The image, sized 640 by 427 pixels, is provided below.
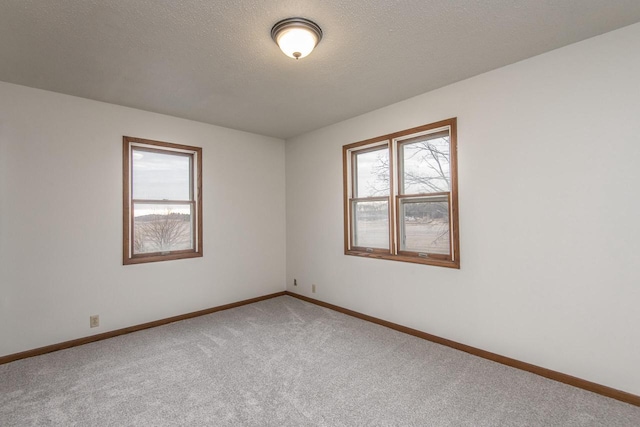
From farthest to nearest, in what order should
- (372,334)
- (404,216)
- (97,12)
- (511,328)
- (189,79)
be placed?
1. (404,216)
2. (372,334)
3. (189,79)
4. (511,328)
5. (97,12)

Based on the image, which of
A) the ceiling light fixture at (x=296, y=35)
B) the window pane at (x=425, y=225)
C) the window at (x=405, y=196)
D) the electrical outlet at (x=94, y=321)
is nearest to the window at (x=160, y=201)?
the electrical outlet at (x=94, y=321)

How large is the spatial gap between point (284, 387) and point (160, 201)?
2815mm

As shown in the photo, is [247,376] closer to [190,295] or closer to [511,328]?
[190,295]

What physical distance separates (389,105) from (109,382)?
3.90m

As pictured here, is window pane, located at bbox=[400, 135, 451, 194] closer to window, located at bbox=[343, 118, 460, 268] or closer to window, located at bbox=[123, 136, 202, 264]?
window, located at bbox=[343, 118, 460, 268]

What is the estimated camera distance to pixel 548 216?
8.16 feet

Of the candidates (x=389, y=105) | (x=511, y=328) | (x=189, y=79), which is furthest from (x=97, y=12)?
(x=511, y=328)

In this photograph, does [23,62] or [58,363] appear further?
[58,363]

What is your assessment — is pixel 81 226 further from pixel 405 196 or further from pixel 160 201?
pixel 405 196

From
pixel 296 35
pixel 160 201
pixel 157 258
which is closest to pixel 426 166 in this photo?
pixel 296 35

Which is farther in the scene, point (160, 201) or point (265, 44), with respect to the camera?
point (160, 201)

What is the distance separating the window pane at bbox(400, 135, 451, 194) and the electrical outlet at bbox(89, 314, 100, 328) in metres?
3.75

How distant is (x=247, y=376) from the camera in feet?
8.30

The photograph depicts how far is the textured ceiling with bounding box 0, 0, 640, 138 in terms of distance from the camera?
193 centimetres
